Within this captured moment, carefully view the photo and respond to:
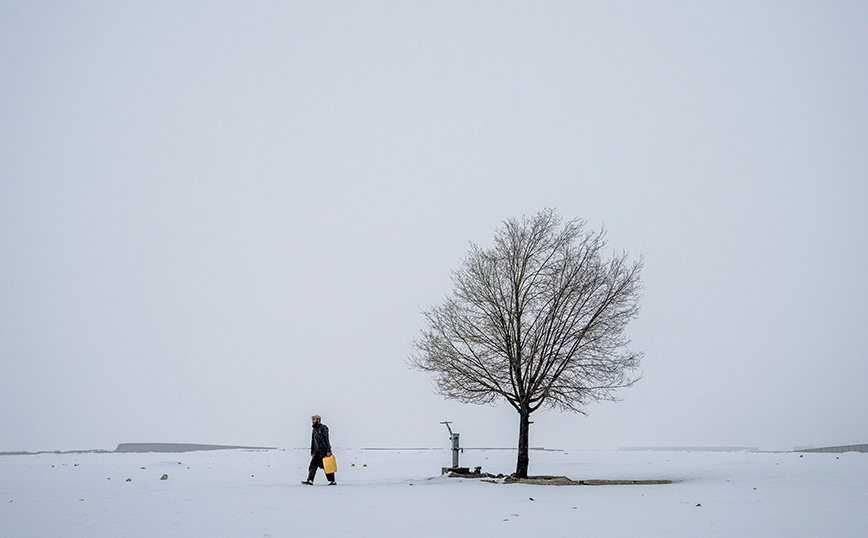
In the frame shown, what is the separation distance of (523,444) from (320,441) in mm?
6559

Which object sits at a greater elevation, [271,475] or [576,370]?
[576,370]

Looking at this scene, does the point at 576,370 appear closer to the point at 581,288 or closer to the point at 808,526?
the point at 581,288

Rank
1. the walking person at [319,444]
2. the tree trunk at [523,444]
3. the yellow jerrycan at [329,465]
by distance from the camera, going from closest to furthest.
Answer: the yellow jerrycan at [329,465] < the walking person at [319,444] < the tree trunk at [523,444]

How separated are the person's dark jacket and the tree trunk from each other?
20.1 feet

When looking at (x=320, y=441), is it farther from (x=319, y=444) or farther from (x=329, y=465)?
(x=329, y=465)

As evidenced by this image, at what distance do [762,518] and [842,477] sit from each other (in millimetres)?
8511

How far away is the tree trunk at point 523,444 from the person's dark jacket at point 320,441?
20.1 ft

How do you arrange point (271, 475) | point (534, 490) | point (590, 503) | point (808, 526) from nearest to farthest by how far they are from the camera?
point (808, 526)
point (590, 503)
point (534, 490)
point (271, 475)

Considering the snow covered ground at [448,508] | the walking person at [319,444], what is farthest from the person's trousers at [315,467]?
the snow covered ground at [448,508]

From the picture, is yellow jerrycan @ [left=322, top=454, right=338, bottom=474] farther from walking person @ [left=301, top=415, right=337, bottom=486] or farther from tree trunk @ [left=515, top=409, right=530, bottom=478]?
tree trunk @ [left=515, top=409, right=530, bottom=478]

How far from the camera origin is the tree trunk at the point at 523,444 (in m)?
19.4

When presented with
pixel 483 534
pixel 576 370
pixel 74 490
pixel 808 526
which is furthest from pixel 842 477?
pixel 74 490

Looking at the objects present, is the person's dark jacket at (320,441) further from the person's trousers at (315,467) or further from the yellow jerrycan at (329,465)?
the yellow jerrycan at (329,465)

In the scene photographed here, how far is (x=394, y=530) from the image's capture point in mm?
8727
